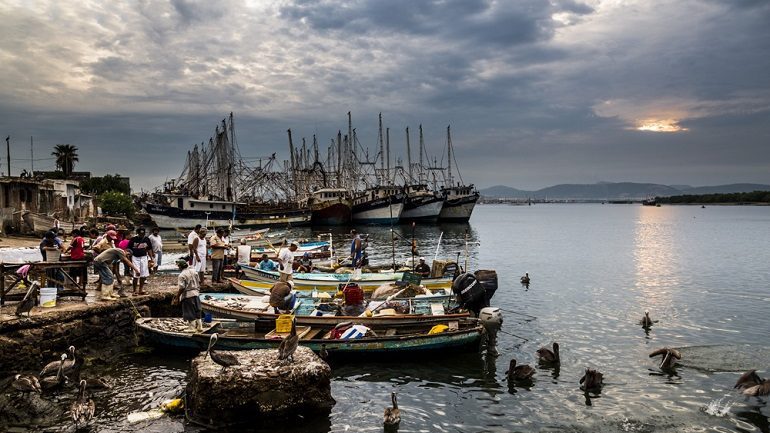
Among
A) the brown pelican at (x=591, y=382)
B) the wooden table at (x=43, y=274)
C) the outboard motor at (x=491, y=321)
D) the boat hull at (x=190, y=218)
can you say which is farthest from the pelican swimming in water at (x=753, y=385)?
the boat hull at (x=190, y=218)

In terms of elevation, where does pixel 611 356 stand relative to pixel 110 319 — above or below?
below

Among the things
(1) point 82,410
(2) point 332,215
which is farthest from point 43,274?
(2) point 332,215

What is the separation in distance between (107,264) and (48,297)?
1.66 metres

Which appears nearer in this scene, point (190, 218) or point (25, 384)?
point (25, 384)

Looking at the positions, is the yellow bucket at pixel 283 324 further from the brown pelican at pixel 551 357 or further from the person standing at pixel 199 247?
the brown pelican at pixel 551 357

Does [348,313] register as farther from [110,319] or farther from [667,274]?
[667,274]

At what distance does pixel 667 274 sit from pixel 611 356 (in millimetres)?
22563

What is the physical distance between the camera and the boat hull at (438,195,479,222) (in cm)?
9488

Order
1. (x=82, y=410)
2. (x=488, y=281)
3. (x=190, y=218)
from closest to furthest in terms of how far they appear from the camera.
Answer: (x=82, y=410)
(x=488, y=281)
(x=190, y=218)

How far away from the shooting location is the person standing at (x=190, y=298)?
1348 centimetres

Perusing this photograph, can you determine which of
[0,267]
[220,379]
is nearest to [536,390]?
[220,379]

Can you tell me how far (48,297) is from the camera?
1380 centimetres

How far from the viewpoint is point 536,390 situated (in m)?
12.7

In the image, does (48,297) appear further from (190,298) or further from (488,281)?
(488,281)
